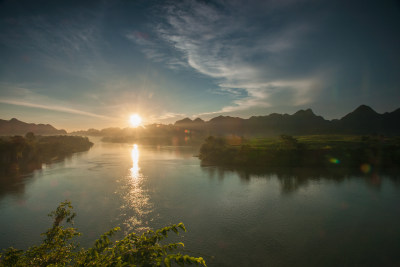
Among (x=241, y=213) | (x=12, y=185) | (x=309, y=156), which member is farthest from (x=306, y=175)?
(x=12, y=185)

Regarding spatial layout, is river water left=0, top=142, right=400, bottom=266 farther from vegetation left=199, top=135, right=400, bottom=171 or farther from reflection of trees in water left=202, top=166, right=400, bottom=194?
vegetation left=199, top=135, right=400, bottom=171

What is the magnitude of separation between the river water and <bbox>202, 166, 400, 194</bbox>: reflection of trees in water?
0.44 metres

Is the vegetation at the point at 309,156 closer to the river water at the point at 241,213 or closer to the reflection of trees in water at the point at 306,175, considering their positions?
the reflection of trees in water at the point at 306,175

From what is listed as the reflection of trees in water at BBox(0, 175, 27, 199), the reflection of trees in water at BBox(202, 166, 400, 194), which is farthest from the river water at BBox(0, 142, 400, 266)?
the reflection of trees in water at BBox(202, 166, 400, 194)

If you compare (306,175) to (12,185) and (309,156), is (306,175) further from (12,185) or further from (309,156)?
(12,185)

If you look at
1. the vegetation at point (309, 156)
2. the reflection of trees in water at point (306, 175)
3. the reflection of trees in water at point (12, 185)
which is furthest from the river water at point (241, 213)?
the vegetation at point (309, 156)

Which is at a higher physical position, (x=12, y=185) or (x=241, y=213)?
(x=12, y=185)

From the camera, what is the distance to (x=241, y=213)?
27.6 metres

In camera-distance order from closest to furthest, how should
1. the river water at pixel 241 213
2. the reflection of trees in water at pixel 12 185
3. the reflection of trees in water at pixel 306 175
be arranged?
the river water at pixel 241 213, the reflection of trees in water at pixel 12 185, the reflection of trees in water at pixel 306 175

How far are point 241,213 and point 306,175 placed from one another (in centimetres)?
3209

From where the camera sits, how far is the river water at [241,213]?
1891 cm

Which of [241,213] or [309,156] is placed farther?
[309,156]

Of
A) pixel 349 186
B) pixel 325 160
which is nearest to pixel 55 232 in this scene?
pixel 349 186

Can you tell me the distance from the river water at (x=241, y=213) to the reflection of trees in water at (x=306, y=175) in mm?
444
